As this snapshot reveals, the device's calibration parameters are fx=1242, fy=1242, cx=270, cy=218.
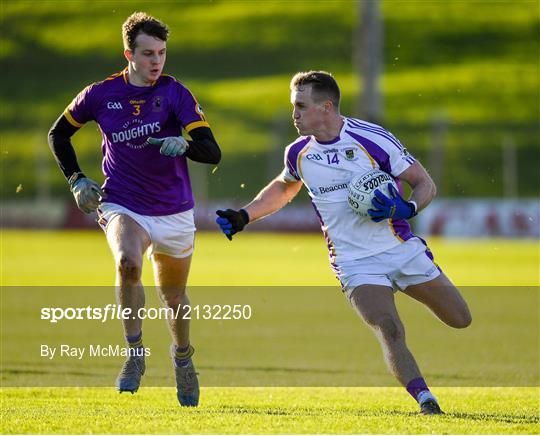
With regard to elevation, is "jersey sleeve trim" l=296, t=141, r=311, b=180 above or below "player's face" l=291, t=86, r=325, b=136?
below

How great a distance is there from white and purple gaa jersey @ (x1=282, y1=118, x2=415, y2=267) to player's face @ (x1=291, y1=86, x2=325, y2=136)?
137 mm

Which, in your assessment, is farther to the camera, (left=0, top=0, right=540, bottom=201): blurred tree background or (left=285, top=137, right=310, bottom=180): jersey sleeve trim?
(left=0, top=0, right=540, bottom=201): blurred tree background

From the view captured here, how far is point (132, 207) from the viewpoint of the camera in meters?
8.01

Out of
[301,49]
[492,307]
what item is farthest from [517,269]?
[301,49]

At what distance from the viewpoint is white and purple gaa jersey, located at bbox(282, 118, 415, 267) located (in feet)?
24.5

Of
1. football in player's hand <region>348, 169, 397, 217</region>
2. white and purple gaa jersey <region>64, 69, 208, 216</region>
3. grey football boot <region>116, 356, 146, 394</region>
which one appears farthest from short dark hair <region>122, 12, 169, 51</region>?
grey football boot <region>116, 356, 146, 394</region>

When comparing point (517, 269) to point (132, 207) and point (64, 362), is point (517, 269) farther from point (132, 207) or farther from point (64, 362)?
point (132, 207)

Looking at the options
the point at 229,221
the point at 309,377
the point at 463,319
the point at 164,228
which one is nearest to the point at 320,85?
the point at 229,221

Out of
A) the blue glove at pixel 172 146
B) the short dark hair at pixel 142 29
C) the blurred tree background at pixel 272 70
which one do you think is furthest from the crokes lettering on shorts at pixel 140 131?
the blurred tree background at pixel 272 70

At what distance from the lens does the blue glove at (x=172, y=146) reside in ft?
24.5

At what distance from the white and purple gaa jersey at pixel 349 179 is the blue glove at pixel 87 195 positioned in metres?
1.34

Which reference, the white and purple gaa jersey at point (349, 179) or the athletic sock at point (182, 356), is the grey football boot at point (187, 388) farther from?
the white and purple gaa jersey at point (349, 179)

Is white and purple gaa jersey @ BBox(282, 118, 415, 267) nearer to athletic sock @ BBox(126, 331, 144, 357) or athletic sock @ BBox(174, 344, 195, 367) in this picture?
athletic sock @ BBox(174, 344, 195, 367)

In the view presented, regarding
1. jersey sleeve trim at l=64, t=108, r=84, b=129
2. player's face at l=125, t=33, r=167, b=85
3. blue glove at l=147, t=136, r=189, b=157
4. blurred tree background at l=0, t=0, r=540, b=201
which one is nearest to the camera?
blue glove at l=147, t=136, r=189, b=157
